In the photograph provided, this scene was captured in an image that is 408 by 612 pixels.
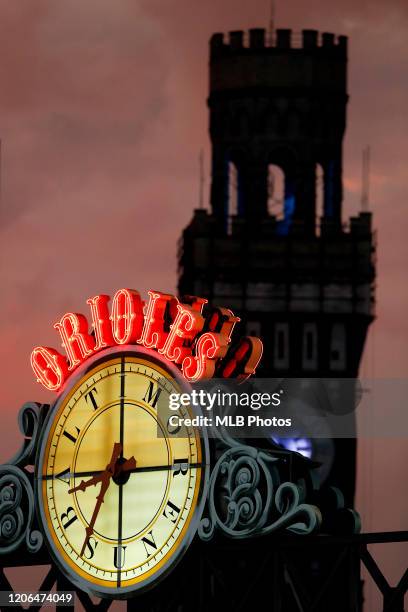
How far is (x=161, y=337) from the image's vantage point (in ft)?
152

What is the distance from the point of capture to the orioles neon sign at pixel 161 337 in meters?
45.9

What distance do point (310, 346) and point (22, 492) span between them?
82976mm

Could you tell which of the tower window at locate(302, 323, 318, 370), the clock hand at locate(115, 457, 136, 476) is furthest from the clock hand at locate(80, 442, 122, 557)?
the tower window at locate(302, 323, 318, 370)

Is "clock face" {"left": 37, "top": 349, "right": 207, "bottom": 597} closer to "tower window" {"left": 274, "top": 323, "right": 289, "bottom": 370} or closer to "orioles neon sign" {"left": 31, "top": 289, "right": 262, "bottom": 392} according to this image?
"orioles neon sign" {"left": 31, "top": 289, "right": 262, "bottom": 392}

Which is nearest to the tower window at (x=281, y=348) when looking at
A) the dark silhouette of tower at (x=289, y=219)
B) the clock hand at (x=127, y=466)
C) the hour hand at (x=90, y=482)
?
the dark silhouette of tower at (x=289, y=219)

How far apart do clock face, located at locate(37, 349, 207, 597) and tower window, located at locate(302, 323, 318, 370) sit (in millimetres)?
82296

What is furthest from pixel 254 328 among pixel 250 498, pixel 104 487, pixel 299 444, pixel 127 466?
pixel 250 498

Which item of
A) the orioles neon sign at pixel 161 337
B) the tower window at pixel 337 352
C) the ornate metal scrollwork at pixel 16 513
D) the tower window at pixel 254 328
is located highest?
the tower window at pixel 254 328

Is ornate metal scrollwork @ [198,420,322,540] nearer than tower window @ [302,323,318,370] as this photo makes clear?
Yes

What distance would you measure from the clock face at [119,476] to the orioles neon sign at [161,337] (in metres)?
0.35

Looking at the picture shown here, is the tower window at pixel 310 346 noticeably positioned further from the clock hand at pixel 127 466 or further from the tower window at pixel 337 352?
the clock hand at pixel 127 466

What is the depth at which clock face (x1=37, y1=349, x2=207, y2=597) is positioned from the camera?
45.3 meters

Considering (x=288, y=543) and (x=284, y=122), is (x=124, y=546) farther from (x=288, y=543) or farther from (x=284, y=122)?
(x=284, y=122)

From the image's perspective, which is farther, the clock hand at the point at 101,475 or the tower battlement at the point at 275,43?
the tower battlement at the point at 275,43
